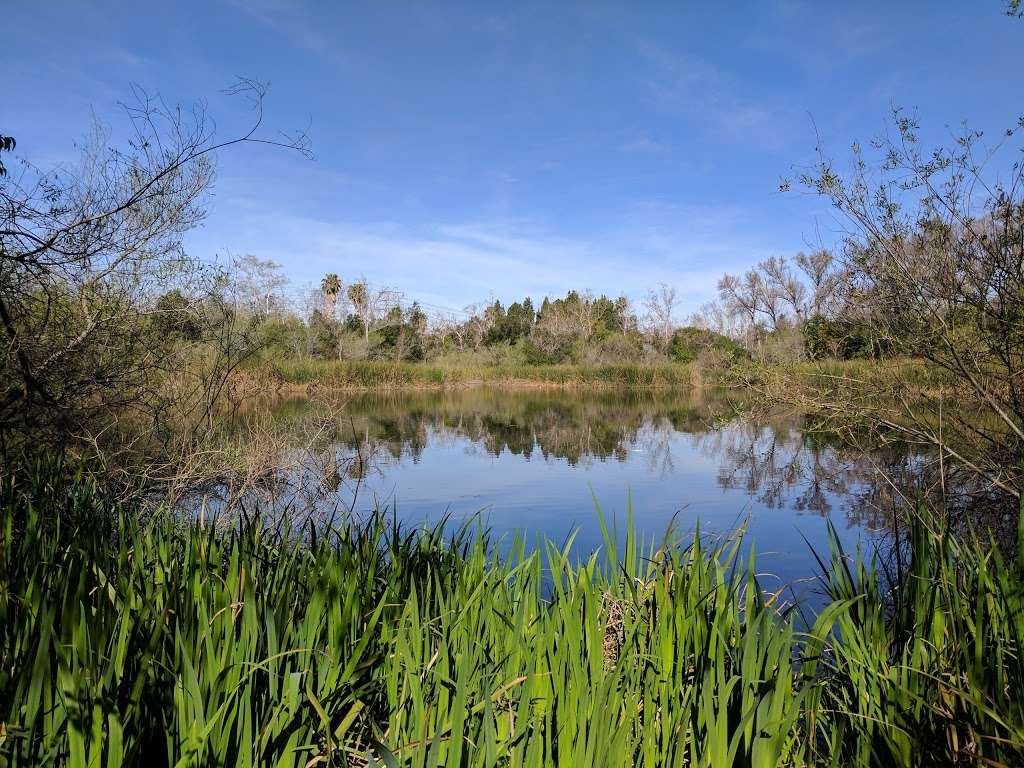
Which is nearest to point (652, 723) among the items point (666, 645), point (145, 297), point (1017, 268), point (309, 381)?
point (666, 645)

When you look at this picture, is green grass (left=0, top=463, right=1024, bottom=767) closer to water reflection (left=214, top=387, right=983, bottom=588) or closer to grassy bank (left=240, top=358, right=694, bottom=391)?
water reflection (left=214, top=387, right=983, bottom=588)

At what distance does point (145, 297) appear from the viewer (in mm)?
8477

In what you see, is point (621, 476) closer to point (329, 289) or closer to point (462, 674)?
point (462, 674)

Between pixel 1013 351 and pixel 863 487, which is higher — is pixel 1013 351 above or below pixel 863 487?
above

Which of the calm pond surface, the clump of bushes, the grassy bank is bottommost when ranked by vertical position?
the calm pond surface

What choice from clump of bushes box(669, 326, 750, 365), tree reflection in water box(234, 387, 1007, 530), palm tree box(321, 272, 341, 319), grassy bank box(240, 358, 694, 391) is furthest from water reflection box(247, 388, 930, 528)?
palm tree box(321, 272, 341, 319)

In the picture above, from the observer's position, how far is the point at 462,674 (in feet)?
5.19

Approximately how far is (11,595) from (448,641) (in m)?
1.46

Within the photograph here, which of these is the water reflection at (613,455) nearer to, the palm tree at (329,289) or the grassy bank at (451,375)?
the grassy bank at (451,375)

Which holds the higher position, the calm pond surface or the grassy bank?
the grassy bank

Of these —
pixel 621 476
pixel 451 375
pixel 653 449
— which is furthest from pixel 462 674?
pixel 451 375

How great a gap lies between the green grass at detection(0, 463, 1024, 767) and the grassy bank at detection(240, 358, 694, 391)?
2413 cm

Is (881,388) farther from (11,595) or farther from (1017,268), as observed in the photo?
(11,595)

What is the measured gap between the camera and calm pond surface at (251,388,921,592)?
7.43 meters
